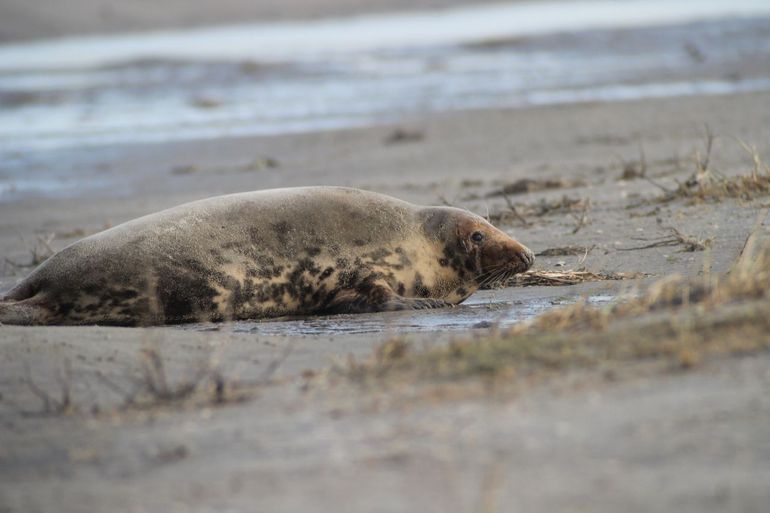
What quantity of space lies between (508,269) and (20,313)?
2.47m

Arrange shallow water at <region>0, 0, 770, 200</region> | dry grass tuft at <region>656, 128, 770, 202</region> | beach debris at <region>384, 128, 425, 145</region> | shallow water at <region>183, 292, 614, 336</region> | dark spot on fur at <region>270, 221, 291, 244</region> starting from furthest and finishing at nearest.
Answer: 1. shallow water at <region>0, 0, 770, 200</region>
2. beach debris at <region>384, 128, 425, 145</region>
3. dry grass tuft at <region>656, 128, 770, 202</region>
4. dark spot on fur at <region>270, 221, 291, 244</region>
5. shallow water at <region>183, 292, 614, 336</region>

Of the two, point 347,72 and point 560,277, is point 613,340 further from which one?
point 347,72

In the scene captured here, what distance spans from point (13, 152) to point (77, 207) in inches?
190

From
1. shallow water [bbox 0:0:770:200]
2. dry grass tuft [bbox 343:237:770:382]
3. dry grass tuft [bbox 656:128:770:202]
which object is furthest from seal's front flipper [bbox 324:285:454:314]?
shallow water [bbox 0:0:770:200]

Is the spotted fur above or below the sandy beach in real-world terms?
above

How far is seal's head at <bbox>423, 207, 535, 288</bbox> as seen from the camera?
640 centimetres

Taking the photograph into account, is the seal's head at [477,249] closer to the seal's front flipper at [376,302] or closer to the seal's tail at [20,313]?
the seal's front flipper at [376,302]

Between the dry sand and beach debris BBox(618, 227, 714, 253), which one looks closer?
the dry sand

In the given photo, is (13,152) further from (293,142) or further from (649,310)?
(649,310)

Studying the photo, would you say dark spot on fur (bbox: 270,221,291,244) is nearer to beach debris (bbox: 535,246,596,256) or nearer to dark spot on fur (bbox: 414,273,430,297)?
dark spot on fur (bbox: 414,273,430,297)

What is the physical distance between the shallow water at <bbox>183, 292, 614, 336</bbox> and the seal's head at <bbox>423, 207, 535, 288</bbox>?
0.96ft

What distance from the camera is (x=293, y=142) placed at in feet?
47.5

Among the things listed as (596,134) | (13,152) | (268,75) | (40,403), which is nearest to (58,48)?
(268,75)

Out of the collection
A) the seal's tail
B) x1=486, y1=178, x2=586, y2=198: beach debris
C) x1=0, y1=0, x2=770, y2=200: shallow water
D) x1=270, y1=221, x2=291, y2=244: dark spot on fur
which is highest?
x1=0, y1=0, x2=770, y2=200: shallow water
